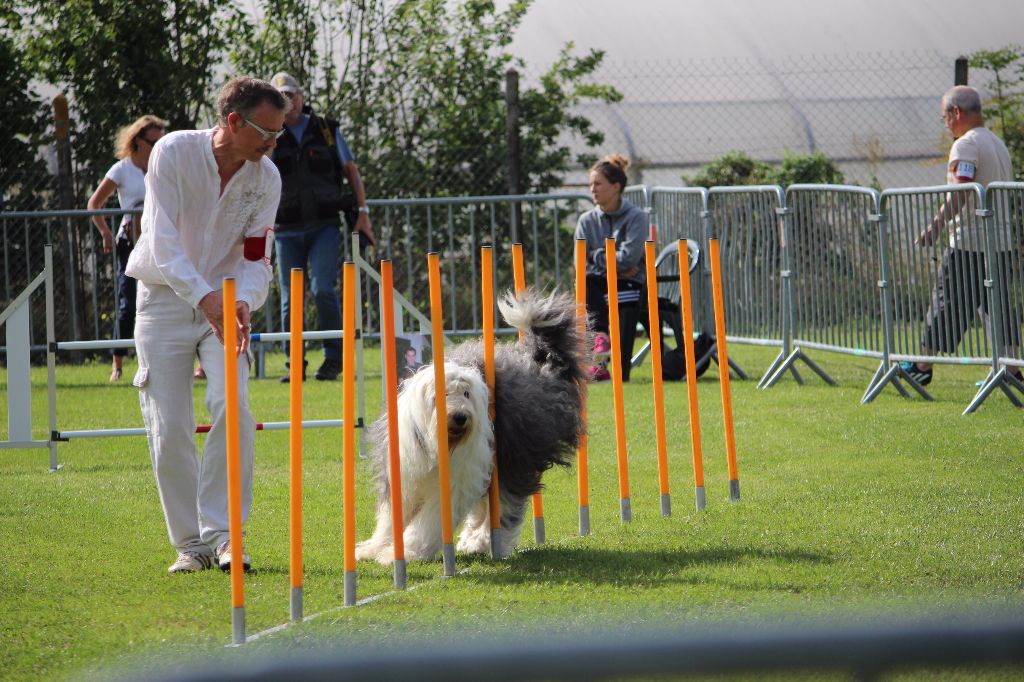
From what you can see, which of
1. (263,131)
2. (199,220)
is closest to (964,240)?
(263,131)

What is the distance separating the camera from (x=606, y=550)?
4.86 metres

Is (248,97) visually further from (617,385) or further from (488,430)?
(617,385)

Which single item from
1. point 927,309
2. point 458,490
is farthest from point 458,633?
point 927,309

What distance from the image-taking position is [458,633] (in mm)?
3697

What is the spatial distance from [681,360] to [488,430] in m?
4.88

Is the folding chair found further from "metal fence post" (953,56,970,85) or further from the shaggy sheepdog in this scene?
"metal fence post" (953,56,970,85)

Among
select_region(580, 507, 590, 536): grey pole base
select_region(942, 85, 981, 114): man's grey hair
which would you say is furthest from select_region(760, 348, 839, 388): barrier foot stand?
select_region(580, 507, 590, 536): grey pole base

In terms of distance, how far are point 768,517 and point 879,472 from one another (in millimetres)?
1126

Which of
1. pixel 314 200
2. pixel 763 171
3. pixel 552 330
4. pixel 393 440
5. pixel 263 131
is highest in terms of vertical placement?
pixel 763 171

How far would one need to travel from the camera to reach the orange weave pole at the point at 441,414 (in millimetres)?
4340

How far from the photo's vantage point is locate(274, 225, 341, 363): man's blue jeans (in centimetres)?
958

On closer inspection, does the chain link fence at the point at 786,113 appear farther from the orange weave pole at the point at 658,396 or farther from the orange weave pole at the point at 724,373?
the orange weave pole at the point at 658,396

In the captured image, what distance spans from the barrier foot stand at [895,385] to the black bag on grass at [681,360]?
1.42 metres

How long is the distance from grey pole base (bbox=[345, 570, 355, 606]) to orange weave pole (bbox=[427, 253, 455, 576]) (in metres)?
0.51
